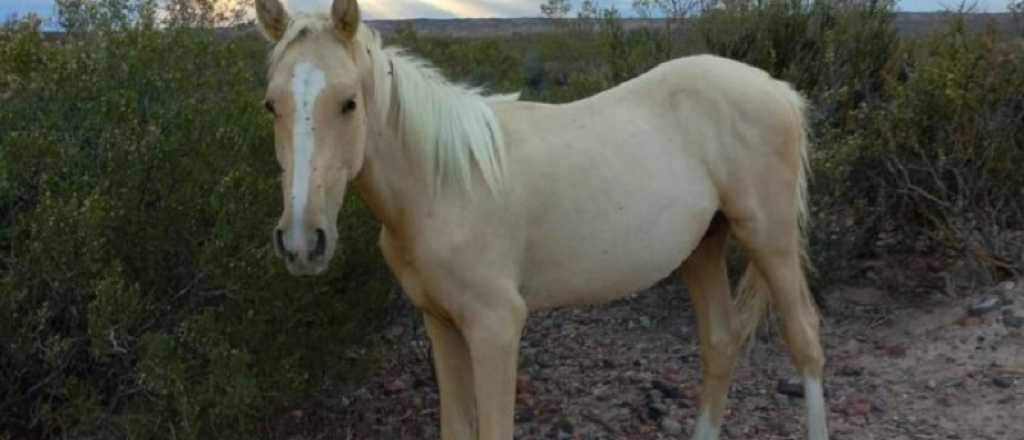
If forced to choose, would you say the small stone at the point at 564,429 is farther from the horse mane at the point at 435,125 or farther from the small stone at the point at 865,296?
the small stone at the point at 865,296

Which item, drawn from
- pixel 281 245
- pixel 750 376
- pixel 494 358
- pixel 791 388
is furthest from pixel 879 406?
pixel 281 245

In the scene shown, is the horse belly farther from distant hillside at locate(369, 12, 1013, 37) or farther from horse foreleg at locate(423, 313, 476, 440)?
distant hillside at locate(369, 12, 1013, 37)

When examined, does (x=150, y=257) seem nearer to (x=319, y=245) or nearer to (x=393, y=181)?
(x=393, y=181)

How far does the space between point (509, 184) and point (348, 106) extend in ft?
2.26

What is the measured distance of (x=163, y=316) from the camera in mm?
4395

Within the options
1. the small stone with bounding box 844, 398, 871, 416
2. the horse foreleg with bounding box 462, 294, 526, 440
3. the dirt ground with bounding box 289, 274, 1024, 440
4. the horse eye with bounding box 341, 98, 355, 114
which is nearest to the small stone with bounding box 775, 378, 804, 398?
the dirt ground with bounding box 289, 274, 1024, 440

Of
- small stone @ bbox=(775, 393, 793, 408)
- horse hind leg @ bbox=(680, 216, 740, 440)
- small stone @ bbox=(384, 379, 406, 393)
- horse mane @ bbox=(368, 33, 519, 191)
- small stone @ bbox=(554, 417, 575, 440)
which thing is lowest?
small stone @ bbox=(775, 393, 793, 408)

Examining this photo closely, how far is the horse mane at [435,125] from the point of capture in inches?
141

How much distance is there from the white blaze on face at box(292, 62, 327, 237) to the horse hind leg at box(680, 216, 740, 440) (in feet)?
6.82

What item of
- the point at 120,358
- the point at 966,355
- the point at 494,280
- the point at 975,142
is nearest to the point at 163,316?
the point at 120,358

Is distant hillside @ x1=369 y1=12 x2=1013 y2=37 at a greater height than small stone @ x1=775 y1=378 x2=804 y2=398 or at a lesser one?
greater

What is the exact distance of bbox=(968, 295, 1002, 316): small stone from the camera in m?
6.21

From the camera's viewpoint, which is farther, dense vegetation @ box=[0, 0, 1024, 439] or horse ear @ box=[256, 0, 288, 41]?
dense vegetation @ box=[0, 0, 1024, 439]

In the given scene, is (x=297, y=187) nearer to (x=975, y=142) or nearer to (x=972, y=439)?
(x=972, y=439)
